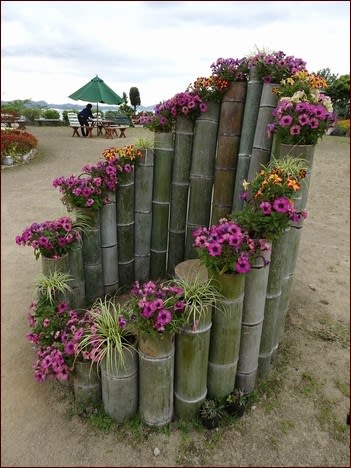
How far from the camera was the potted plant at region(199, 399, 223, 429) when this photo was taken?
89.0 inches

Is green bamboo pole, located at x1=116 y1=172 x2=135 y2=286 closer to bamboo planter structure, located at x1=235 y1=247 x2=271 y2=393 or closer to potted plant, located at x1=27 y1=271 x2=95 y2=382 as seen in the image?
potted plant, located at x1=27 y1=271 x2=95 y2=382

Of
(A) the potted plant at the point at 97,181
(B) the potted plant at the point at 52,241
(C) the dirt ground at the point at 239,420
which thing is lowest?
Result: (C) the dirt ground at the point at 239,420

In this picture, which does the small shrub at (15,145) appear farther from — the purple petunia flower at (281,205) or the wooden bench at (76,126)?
the purple petunia flower at (281,205)

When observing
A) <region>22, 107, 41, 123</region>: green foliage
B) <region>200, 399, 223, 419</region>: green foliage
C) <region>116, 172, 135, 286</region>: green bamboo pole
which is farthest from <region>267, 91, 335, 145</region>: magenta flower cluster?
<region>22, 107, 41, 123</region>: green foliage

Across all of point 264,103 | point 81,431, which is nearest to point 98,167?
point 264,103

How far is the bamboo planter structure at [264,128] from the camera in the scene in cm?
287

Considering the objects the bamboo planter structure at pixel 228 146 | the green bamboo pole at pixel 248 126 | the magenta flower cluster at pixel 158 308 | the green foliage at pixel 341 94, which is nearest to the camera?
the magenta flower cluster at pixel 158 308

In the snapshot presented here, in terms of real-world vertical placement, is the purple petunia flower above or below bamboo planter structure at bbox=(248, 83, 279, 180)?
below

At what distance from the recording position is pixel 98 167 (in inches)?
119

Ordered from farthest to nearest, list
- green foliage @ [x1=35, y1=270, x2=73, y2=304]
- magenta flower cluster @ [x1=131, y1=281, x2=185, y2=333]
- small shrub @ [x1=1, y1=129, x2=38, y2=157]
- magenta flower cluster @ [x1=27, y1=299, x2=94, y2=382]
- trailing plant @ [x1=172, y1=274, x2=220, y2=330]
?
small shrub @ [x1=1, y1=129, x2=38, y2=157]
green foliage @ [x1=35, y1=270, x2=73, y2=304]
magenta flower cluster @ [x1=27, y1=299, x2=94, y2=382]
trailing plant @ [x1=172, y1=274, x2=220, y2=330]
magenta flower cluster @ [x1=131, y1=281, x2=185, y2=333]

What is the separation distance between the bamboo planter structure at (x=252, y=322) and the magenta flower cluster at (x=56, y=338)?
3.41ft

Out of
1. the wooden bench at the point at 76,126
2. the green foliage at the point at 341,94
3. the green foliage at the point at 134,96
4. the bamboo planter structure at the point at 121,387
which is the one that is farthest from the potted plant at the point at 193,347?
the green foliage at the point at 341,94

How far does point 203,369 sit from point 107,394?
63cm

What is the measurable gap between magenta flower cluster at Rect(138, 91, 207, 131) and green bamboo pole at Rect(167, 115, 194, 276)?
70 millimetres
